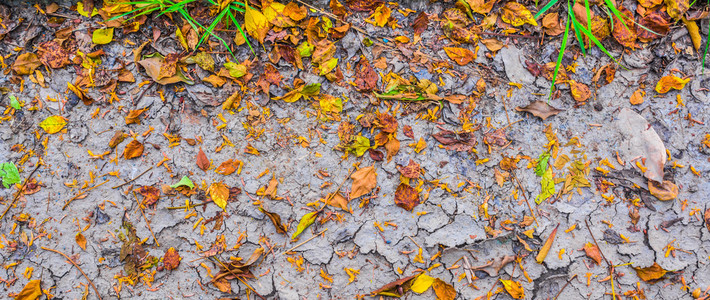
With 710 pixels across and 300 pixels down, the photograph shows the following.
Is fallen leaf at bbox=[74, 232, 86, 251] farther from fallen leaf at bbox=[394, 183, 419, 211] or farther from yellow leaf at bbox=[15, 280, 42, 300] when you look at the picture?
fallen leaf at bbox=[394, 183, 419, 211]

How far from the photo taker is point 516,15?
153 centimetres

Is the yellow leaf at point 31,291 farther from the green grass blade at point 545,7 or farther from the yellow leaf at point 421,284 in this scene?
the green grass blade at point 545,7

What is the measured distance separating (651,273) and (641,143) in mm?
520

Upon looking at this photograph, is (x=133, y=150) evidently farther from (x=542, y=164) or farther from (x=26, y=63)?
(x=542, y=164)

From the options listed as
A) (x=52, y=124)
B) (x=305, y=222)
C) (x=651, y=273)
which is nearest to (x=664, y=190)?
(x=651, y=273)

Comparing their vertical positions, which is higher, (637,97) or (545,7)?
(545,7)

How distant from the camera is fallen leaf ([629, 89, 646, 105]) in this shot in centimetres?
153

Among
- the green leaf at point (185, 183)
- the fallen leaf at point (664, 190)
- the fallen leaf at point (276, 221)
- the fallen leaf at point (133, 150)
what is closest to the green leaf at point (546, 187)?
the fallen leaf at point (664, 190)

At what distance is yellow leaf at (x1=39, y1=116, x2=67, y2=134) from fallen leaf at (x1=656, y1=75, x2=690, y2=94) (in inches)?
96.5

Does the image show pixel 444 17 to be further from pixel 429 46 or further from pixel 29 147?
pixel 29 147

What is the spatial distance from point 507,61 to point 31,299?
6.99ft

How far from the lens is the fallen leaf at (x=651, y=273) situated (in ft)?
4.80

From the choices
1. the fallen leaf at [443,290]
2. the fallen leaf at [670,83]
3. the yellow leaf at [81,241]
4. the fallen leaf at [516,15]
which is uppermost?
the fallen leaf at [516,15]

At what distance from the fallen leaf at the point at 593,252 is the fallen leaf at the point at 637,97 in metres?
0.62
